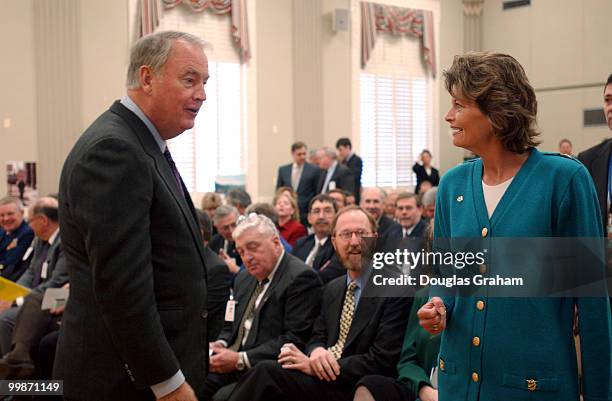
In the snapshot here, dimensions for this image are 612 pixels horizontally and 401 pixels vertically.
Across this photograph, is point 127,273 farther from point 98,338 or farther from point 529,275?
point 529,275

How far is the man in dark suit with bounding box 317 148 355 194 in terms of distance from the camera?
847cm

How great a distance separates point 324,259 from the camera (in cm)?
464

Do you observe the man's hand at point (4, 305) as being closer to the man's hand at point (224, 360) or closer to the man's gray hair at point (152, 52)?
the man's hand at point (224, 360)

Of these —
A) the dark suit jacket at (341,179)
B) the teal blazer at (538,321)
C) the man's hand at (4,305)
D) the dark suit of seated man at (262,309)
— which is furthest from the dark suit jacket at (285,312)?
the dark suit jacket at (341,179)

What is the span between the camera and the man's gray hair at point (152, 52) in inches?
64.7

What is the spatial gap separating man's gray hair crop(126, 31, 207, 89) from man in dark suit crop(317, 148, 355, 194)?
22.1 feet

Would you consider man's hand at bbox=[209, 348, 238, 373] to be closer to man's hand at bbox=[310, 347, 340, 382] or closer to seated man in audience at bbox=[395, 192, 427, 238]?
man's hand at bbox=[310, 347, 340, 382]

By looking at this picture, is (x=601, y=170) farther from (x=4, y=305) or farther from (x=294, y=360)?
(x=4, y=305)

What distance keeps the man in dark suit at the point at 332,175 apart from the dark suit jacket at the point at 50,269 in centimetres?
396

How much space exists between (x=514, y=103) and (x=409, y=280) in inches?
21.7

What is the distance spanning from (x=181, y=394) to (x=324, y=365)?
4.79 feet

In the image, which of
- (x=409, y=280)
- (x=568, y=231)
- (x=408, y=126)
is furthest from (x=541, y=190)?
(x=408, y=126)

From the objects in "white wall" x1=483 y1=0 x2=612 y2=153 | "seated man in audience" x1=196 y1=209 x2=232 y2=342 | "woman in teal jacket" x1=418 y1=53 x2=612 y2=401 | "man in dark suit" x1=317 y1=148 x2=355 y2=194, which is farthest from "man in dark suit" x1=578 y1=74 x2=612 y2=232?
"white wall" x1=483 y1=0 x2=612 y2=153

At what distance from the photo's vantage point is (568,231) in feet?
4.78
